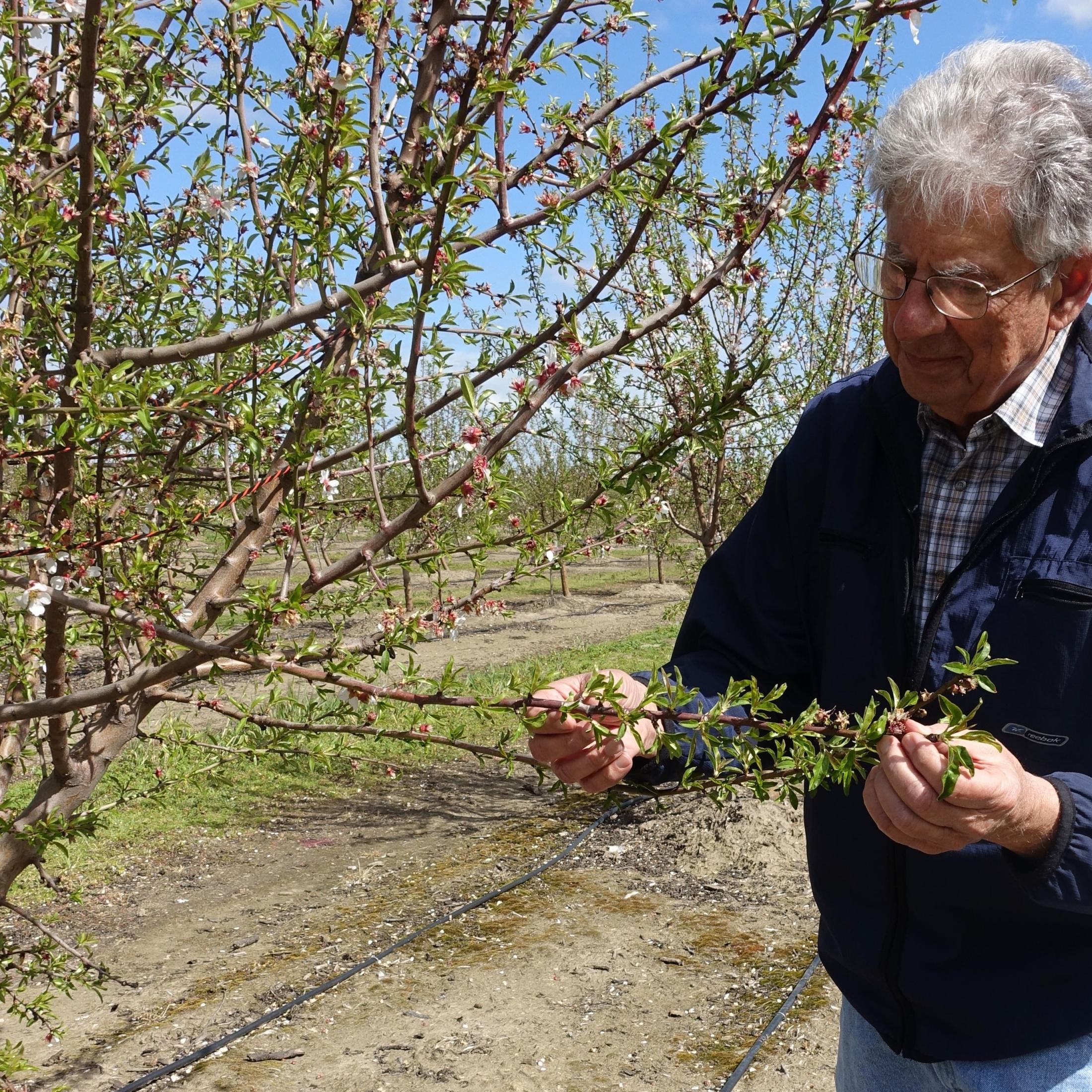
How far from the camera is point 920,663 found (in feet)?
5.09

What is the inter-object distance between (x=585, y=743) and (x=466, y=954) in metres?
3.54

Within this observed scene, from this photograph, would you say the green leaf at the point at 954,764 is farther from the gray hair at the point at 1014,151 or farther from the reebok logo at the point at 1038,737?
the gray hair at the point at 1014,151

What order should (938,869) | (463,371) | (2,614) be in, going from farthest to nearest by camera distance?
1. (2,614)
2. (463,371)
3. (938,869)

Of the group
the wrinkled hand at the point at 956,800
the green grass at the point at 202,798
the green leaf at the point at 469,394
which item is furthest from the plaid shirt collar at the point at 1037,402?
the green grass at the point at 202,798

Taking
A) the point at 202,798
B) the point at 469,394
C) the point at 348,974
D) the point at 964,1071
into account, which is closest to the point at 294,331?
the point at 469,394

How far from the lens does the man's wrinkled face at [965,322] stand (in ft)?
4.70

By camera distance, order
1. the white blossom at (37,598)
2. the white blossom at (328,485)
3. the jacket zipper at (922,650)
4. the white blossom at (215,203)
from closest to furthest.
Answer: the white blossom at (37,598)
the jacket zipper at (922,650)
the white blossom at (328,485)
the white blossom at (215,203)

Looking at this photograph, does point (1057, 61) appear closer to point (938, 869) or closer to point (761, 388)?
point (938, 869)

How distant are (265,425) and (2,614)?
98 cm

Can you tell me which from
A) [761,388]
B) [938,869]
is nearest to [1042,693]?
[938,869]

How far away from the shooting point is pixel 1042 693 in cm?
145

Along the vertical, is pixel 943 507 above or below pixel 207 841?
above

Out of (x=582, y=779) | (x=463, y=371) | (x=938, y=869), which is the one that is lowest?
(x=938, y=869)

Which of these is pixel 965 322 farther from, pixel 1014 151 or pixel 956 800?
pixel 956 800
